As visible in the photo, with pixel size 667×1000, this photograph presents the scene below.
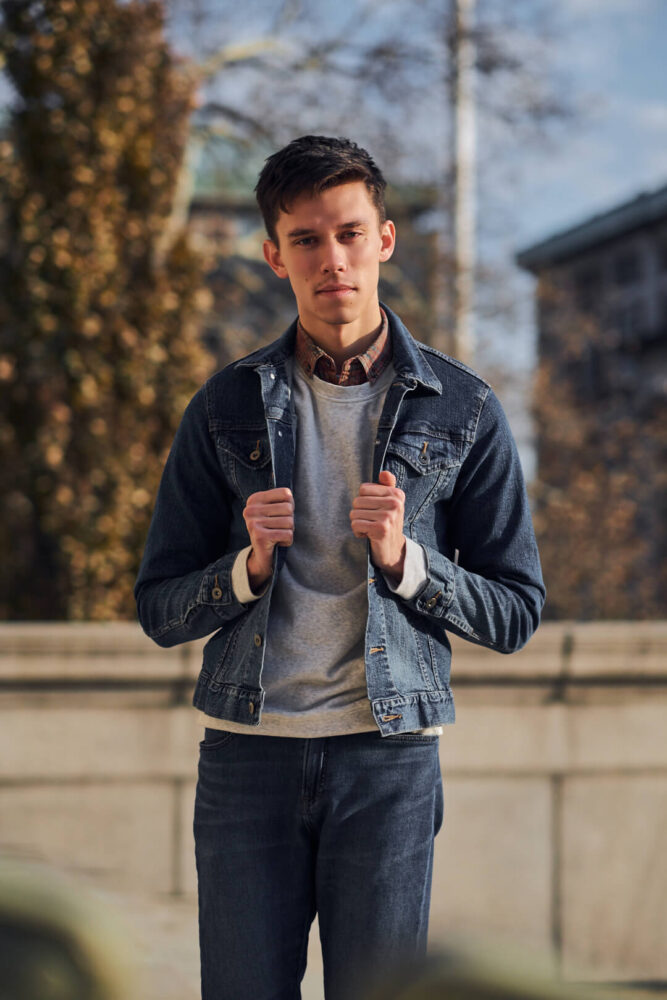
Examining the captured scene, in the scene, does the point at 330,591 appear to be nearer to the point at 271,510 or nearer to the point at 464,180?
the point at 271,510

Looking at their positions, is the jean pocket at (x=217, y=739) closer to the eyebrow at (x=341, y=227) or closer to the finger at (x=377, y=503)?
the finger at (x=377, y=503)

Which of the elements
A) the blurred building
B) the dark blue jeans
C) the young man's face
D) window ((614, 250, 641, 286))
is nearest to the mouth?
the young man's face

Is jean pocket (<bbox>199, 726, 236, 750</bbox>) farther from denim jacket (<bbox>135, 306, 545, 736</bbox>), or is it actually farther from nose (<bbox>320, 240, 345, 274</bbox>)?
nose (<bbox>320, 240, 345, 274</bbox>)

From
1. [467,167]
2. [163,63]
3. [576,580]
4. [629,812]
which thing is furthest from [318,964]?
[467,167]

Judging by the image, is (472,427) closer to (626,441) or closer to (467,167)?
(467,167)

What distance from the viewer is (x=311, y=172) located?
70.9 inches

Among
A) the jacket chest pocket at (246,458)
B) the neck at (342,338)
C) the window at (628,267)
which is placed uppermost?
the window at (628,267)

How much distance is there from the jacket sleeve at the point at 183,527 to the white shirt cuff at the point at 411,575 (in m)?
0.33

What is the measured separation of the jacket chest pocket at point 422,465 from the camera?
1.85 m

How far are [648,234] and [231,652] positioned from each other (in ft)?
101

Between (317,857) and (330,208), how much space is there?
104 centimetres

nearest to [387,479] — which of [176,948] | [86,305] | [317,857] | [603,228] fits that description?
[317,857]

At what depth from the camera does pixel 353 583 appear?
1.85 m

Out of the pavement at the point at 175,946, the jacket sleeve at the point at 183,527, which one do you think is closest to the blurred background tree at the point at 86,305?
the pavement at the point at 175,946
